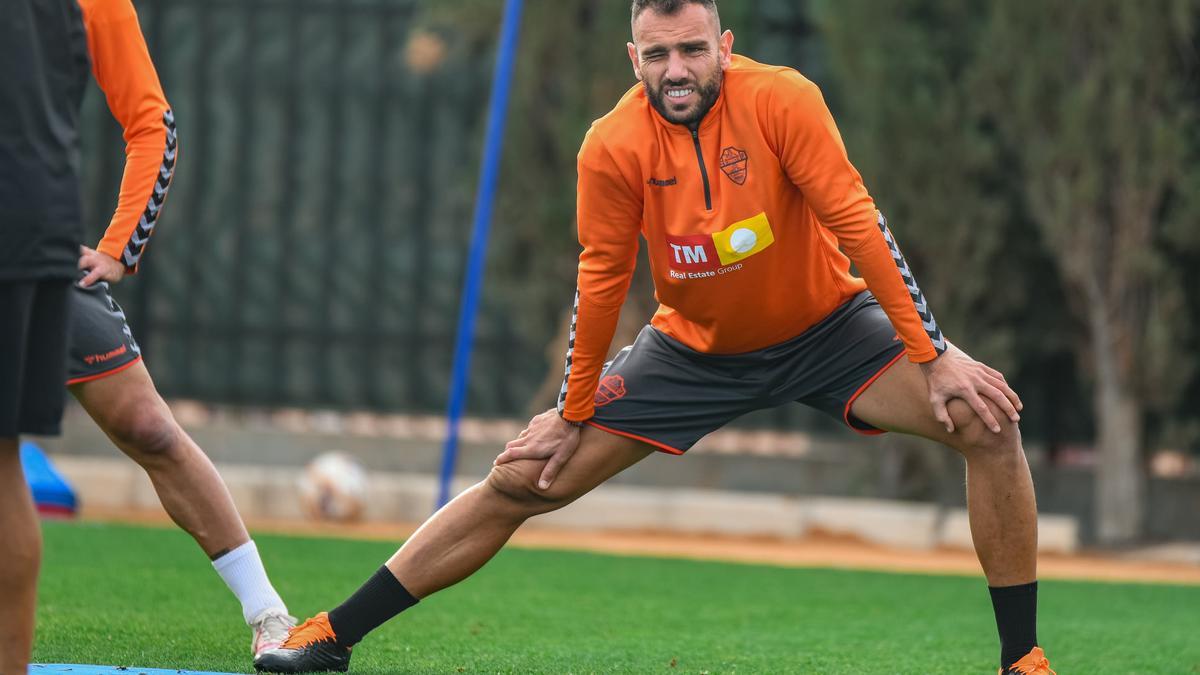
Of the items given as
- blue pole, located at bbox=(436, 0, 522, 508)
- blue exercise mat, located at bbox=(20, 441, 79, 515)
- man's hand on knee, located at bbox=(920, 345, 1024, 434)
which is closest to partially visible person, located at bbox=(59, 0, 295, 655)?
man's hand on knee, located at bbox=(920, 345, 1024, 434)

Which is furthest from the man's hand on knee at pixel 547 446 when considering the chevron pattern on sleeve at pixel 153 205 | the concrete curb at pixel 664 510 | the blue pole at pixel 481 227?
the concrete curb at pixel 664 510

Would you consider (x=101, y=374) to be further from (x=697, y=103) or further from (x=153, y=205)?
(x=697, y=103)

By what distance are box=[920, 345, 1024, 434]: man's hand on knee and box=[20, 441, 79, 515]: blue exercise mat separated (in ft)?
21.6

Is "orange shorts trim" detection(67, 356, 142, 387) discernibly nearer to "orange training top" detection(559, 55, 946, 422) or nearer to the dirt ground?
"orange training top" detection(559, 55, 946, 422)

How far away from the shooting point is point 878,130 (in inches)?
485

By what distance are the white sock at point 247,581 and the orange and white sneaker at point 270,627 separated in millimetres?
15

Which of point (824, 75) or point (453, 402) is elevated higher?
point (824, 75)

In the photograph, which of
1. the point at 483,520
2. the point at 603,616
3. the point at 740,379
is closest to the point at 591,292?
the point at 740,379

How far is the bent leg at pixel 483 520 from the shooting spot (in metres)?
4.56

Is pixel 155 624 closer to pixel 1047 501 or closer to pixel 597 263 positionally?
pixel 597 263

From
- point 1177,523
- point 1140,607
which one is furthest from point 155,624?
point 1177,523

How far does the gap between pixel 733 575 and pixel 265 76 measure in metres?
7.54

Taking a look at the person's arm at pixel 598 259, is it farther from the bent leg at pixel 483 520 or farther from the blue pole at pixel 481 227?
the blue pole at pixel 481 227

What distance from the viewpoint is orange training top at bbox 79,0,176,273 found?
4.40 meters
